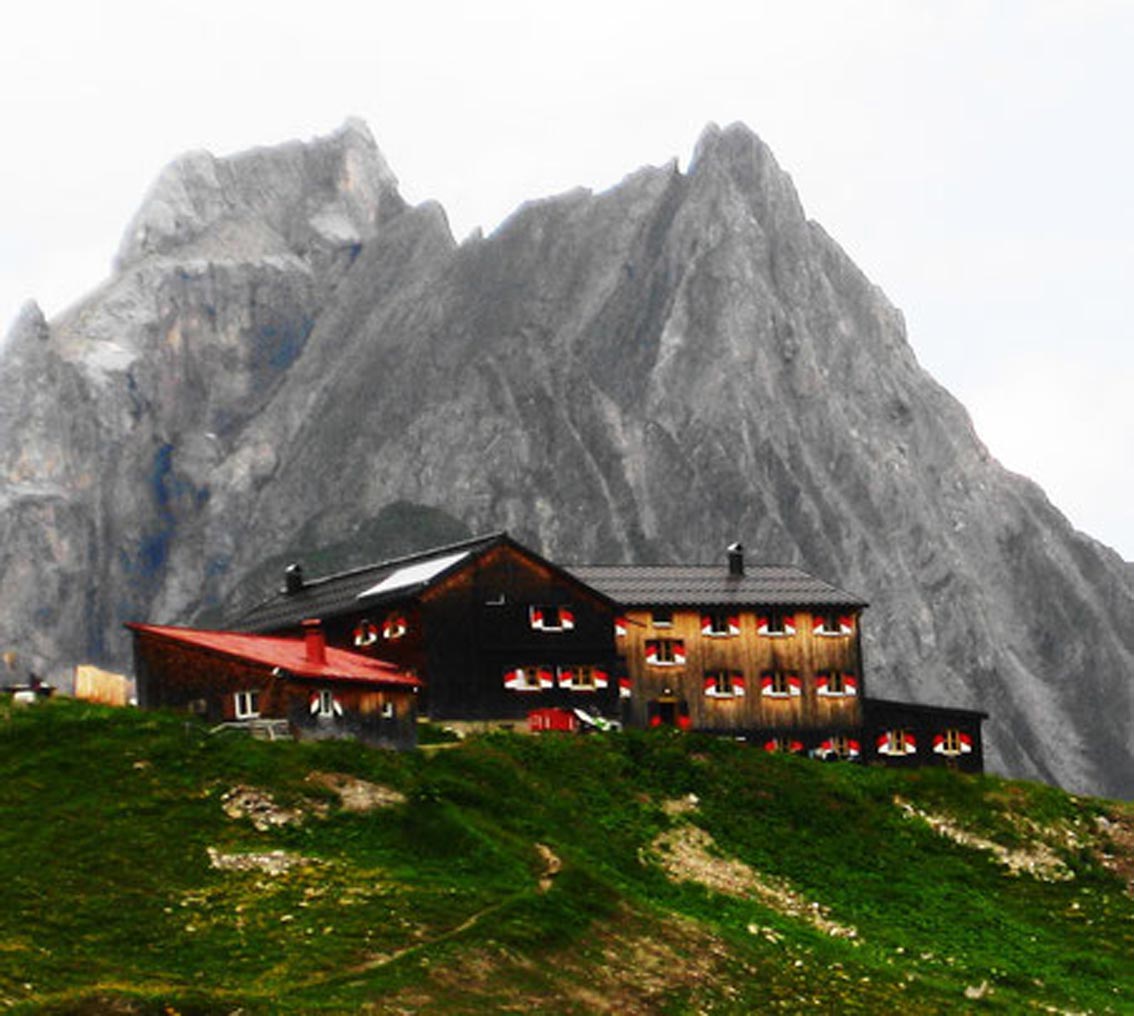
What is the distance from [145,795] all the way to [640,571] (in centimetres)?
5257

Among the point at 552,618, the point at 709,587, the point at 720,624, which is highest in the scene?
the point at 709,587

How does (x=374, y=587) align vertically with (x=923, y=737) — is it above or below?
above

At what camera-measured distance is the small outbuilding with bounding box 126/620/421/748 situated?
64812 mm

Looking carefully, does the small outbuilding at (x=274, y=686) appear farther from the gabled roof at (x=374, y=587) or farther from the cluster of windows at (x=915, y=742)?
the cluster of windows at (x=915, y=742)

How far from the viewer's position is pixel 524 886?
47.9 metres

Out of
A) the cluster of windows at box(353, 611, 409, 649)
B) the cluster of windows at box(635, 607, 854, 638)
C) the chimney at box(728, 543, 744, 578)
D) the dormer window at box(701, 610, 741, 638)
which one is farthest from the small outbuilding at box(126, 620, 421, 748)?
the chimney at box(728, 543, 744, 578)

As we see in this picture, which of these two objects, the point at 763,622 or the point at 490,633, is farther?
the point at 763,622

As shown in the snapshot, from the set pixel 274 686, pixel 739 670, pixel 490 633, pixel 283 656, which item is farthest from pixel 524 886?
pixel 739 670

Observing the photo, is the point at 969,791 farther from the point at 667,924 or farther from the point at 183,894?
the point at 183,894

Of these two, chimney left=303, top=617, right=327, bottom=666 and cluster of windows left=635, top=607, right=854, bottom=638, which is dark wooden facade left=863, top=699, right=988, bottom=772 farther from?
chimney left=303, top=617, right=327, bottom=666

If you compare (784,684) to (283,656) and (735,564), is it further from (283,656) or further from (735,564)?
(283,656)

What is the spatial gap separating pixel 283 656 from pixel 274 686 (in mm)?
3164

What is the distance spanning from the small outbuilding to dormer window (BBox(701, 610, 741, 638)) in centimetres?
2856

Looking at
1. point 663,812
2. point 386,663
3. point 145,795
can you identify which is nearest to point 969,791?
point 663,812
